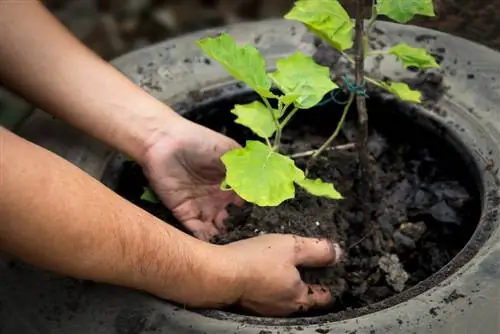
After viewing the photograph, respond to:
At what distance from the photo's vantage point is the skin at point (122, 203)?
810 mm

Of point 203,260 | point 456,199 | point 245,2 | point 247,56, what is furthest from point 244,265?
point 245,2

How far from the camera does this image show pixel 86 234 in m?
0.82

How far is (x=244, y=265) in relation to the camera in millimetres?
927

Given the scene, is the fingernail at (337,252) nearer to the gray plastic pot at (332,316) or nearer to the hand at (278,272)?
the hand at (278,272)

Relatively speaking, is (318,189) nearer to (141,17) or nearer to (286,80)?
(286,80)

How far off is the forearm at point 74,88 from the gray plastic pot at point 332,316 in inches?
1.6

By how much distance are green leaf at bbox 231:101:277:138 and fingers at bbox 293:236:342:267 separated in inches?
5.1

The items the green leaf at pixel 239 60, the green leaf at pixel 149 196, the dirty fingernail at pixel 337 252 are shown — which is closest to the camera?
the green leaf at pixel 239 60

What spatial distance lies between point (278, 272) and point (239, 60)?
0.79 ft

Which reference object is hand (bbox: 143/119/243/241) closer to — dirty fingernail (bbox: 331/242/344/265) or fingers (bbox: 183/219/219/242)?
fingers (bbox: 183/219/219/242)

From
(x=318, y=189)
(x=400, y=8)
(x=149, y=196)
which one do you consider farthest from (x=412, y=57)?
(x=149, y=196)

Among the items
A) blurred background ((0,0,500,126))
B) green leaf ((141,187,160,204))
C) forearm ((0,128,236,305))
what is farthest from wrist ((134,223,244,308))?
blurred background ((0,0,500,126))

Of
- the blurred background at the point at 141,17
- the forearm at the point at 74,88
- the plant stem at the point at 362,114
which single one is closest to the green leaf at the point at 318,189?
the plant stem at the point at 362,114

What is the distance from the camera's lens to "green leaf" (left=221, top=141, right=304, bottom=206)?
2.77ft
